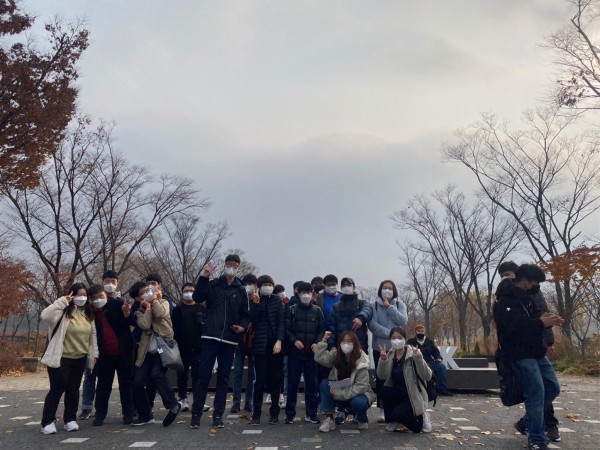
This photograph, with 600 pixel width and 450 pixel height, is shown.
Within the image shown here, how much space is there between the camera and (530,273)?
15.3ft

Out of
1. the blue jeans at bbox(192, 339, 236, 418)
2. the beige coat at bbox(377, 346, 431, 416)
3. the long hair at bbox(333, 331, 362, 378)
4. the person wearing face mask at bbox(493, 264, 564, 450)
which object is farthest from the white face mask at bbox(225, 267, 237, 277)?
the person wearing face mask at bbox(493, 264, 564, 450)

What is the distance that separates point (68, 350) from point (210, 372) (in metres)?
1.55

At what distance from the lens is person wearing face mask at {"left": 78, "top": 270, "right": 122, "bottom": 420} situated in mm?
6000

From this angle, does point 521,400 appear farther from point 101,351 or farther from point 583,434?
point 101,351

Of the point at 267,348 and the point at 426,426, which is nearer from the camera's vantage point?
the point at 426,426

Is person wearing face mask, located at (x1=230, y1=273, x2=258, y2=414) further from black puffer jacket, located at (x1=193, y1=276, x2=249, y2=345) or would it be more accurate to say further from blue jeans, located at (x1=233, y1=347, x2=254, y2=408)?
black puffer jacket, located at (x1=193, y1=276, x2=249, y2=345)

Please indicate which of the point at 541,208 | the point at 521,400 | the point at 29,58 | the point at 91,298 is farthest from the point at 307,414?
the point at 541,208

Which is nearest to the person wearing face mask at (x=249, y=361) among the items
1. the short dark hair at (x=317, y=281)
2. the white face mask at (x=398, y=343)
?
the short dark hair at (x=317, y=281)

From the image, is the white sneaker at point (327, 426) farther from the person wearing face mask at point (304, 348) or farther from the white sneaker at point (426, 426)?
the white sneaker at point (426, 426)

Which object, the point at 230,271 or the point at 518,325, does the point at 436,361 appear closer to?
the point at 518,325

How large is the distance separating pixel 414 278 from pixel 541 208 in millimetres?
13119

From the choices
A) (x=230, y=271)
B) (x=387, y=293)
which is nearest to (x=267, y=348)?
(x=230, y=271)

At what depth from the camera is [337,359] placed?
5512 mm

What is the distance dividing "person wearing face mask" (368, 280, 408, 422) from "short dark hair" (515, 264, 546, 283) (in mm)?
1836
